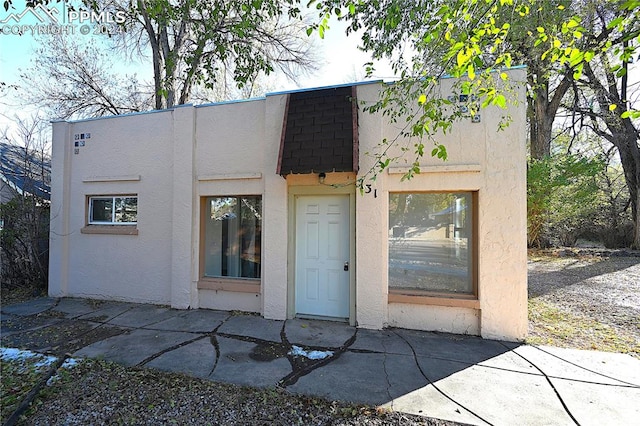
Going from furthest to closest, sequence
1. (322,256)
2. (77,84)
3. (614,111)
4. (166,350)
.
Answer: (614,111), (77,84), (322,256), (166,350)

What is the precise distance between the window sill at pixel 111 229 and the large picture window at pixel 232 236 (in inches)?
72.0

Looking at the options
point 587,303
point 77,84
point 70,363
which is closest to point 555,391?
point 587,303

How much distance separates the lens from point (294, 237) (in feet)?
18.3

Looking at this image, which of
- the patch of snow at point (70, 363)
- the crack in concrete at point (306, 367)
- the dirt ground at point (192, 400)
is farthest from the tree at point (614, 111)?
the patch of snow at point (70, 363)

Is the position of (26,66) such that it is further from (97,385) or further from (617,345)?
(617,345)

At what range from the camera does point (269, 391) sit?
10.6ft

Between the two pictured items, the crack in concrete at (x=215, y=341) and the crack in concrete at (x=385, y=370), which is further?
the crack in concrete at (x=215, y=341)

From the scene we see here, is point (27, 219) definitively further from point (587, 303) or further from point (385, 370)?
point (587, 303)

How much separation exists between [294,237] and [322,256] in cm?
66

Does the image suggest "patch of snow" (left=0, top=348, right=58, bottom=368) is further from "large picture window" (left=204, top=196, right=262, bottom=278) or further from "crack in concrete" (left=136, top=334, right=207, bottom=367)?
"large picture window" (left=204, top=196, right=262, bottom=278)

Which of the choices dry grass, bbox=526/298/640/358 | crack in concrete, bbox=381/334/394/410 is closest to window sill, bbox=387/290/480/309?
crack in concrete, bbox=381/334/394/410

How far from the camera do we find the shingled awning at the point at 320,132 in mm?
4836

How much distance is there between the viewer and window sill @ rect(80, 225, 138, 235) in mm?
6535

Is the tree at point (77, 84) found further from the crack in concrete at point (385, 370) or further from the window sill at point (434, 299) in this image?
the crack in concrete at point (385, 370)
